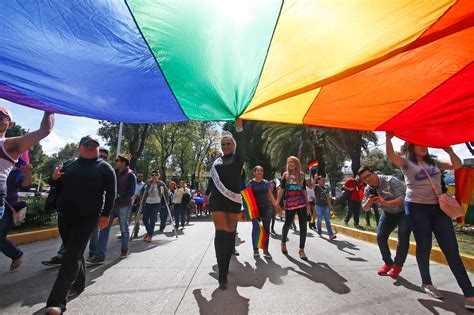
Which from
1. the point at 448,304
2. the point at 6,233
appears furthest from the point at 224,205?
the point at 6,233

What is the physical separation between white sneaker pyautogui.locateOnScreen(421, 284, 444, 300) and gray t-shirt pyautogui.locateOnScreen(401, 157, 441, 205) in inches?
40.3

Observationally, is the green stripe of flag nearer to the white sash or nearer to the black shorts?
the white sash

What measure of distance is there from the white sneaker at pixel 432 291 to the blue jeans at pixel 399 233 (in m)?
0.57

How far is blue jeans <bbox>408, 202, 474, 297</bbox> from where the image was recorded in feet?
11.0

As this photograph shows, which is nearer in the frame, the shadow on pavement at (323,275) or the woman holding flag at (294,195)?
the shadow on pavement at (323,275)

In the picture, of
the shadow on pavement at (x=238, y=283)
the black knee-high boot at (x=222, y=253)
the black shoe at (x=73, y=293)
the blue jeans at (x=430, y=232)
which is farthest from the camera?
the black knee-high boot at (x=222, y=253)

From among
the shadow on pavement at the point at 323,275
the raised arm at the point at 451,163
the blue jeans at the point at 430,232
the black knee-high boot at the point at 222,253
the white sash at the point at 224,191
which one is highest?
the raised arm at the point at 451,163

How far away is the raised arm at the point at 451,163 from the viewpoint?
3.91m

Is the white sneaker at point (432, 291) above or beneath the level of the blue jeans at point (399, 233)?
beneath

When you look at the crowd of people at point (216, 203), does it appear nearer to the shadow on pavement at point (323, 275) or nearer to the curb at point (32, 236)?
the shadow on pavement at point (323, 275)

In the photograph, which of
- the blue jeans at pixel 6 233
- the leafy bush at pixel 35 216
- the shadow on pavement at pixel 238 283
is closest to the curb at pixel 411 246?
the shadow on pavement at pixel 238 283

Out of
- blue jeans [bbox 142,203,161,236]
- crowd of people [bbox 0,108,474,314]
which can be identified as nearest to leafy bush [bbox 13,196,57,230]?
blue jeans [bbox 142,203,161,236]

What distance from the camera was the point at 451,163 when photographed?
3990mm

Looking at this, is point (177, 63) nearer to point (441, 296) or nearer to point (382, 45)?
point (382, 45)
